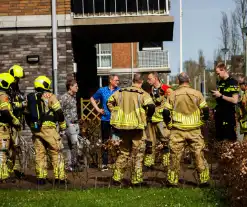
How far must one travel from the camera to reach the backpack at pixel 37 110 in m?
9.52

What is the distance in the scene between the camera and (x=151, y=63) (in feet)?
143

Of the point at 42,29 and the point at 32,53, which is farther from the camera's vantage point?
the point at 32,53

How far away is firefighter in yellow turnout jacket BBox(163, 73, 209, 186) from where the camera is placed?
9.12 m

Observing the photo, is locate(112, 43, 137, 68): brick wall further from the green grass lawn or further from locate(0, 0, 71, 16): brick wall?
the green grass lawn

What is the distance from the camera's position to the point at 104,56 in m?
45.9

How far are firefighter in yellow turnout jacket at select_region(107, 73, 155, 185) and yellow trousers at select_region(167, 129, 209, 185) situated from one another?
50 centimetres

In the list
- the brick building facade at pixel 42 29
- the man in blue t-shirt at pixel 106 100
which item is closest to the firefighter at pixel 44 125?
the man in blue t-shirt at pixel 106 100

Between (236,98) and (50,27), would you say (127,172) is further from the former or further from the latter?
(50,27)

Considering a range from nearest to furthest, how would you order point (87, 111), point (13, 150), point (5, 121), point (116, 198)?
point (116, 198)
point (5, 121)
point (13, 150)
point (87, 111)

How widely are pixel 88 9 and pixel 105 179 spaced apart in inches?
277

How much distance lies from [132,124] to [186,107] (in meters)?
0.91

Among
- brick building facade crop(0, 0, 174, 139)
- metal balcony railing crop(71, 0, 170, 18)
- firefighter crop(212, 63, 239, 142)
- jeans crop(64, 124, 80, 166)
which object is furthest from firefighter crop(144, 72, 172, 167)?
metal balcony railing crop(71, 0, 170, 18)

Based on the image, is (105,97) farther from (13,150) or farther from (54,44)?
(54,44)

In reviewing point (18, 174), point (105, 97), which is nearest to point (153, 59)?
point (105, 97)
